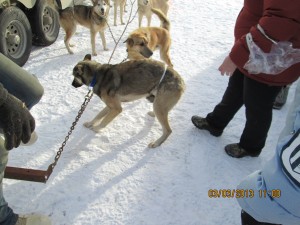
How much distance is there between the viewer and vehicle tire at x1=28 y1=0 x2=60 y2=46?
4.65 metres

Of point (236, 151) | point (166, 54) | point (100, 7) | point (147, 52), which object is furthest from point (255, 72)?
point (100, 7)

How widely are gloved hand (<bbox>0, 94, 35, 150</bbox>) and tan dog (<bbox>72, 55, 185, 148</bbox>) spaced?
1571 millimetres

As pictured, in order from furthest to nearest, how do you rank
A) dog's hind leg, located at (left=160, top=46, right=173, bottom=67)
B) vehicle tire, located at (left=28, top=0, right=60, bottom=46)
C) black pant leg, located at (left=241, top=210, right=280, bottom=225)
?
dog's hind leg, located at (left=160, top=46, right=173, bottom=67)
vehicle tire, located at (left=28, top=0, right=60, bottom=46)
black pant leg, located at (left=241, top=210, right=280, bottom=225)

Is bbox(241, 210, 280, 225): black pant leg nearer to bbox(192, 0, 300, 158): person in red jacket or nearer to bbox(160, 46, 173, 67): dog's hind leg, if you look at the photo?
bbox(192, 0, 300, 158): person in red jacket

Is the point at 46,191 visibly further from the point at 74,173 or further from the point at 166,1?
the point at 166,1

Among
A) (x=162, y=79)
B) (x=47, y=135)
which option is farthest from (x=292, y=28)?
(x=47, y=135)

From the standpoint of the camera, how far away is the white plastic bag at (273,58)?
7.02ft

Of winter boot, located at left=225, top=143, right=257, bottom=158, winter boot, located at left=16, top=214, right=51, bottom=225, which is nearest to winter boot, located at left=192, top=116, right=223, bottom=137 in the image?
winter boot, located at left=225, top=143, right=257, bottom=158

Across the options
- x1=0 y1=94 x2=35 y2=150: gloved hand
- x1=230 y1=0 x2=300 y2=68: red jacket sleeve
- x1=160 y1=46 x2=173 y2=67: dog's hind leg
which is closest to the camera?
x1=0 y1=94 x2=35 y2=150: gloved hand

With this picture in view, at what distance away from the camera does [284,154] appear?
4.34ft

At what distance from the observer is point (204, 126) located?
3488 millimetres

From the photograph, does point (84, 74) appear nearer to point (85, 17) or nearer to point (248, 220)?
point (85, 17)

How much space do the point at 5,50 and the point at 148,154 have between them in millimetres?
2367

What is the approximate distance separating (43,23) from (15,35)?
80 centimetres
